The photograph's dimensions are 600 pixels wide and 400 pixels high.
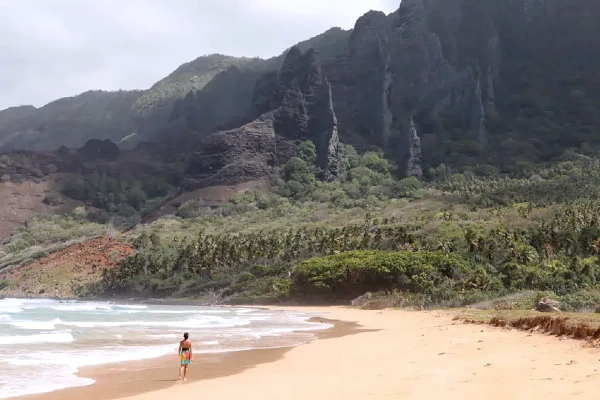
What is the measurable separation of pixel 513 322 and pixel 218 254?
76367 millimetres

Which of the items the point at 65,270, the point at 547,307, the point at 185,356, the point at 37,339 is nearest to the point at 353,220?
the point at 65,270

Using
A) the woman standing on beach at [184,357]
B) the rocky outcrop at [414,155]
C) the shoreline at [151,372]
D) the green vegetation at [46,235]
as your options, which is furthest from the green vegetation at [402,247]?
the woman standing on beach at [184,357]

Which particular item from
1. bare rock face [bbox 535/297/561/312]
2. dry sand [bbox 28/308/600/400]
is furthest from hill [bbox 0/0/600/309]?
dry sand [bbox 28/308/600/400]

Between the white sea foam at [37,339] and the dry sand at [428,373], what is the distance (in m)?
12.1

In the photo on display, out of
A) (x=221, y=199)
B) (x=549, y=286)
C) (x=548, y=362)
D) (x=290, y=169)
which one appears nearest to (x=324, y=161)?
(x=290, y=169)

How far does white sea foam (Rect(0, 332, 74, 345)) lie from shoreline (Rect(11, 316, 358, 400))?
349 inches

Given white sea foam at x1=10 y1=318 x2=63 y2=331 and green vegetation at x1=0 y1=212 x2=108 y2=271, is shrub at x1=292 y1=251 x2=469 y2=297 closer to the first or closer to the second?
white sea foam at x1=10 y1=318 x2=63 y2=331

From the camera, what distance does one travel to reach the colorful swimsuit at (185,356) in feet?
56.6

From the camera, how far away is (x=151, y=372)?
18.7 meters

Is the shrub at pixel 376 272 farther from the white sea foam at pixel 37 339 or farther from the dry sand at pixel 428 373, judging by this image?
the dry sand at pixel 428 373

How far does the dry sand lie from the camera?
12.5 meters

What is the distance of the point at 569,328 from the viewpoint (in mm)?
19578

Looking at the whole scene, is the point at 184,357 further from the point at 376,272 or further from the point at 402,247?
the point at 402,247

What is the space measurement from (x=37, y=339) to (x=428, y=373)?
2114 centimetres
